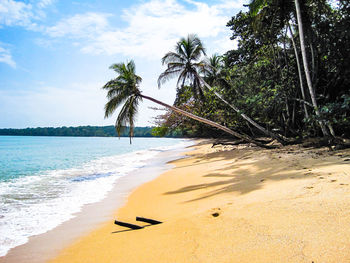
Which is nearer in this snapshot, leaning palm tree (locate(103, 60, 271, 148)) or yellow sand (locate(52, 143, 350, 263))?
yellow sand (locate(52, 143, 350, 263))

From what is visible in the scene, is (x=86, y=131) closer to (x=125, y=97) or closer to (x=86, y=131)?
(x=86, y=131)

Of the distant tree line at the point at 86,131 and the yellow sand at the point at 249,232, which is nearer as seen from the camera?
the yellow sand at the point at 249,232

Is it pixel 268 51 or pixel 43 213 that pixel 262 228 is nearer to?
pixel 43 213

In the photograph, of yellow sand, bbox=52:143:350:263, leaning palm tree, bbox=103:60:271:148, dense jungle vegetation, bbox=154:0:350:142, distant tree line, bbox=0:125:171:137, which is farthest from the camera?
distant tree line, bbox=0:125:171:137

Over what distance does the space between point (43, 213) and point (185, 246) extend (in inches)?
A: 160

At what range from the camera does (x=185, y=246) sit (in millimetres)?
2447

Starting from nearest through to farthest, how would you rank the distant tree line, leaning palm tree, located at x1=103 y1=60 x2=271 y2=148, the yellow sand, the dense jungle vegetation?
the yellow sand → the dense jungle vegetation → leaning palm tree, located at x1=103 y1=60 x2=271 y2=148 → the distant tree line

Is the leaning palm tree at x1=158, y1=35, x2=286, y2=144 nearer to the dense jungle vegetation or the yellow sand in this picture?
the dense jungle vegetation

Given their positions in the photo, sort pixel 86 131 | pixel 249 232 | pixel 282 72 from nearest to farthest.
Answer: pixel 249 232, pixel 282 72, pixel 86 131

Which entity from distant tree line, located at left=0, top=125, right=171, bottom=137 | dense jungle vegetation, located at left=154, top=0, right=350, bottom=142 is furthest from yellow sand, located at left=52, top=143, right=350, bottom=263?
distant tree line, located at left=0, top=125, right=171, bottom=137

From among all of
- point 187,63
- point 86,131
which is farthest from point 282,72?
point 86,131

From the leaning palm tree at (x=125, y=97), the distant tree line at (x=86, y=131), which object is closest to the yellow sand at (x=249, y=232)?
the leaning palm tree at (x=125, y=97)

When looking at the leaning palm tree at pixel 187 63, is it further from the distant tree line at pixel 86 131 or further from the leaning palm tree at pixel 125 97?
the distant tree line at pixel 86 131

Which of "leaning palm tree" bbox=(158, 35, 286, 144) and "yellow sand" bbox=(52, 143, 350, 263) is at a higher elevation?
"leaning palm tree" bbox=(158, 35, 286, 144)
